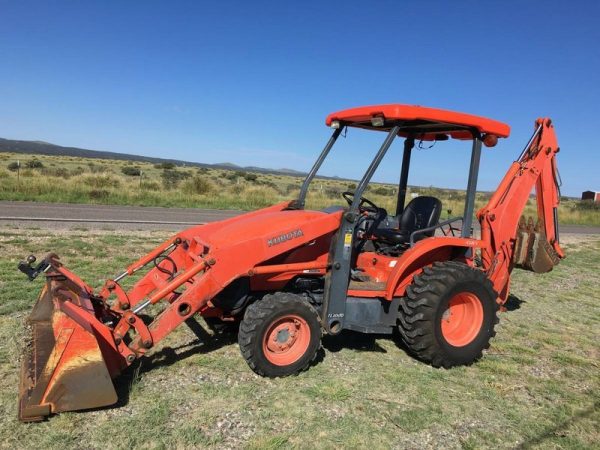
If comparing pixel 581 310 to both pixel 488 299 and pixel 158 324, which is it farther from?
pixel 158 324

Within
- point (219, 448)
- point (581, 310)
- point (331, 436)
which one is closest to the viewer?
point (219, 448)

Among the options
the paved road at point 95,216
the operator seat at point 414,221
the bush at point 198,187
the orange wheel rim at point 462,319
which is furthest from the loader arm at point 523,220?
the bush at point 198,187

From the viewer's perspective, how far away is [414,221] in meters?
5.78

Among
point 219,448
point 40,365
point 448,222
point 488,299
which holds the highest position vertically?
point 448,222

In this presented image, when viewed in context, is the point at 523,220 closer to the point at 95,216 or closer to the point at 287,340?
the point at 287,340

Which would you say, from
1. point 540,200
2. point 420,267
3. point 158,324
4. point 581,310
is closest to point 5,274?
point 158,324

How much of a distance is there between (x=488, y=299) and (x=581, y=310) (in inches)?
130

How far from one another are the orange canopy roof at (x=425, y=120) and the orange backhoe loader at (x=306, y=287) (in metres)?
0.01

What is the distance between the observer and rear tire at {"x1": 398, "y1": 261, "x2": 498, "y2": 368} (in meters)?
4.64

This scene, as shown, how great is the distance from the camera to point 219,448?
10.7ft

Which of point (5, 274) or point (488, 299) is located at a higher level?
point (488, 299)

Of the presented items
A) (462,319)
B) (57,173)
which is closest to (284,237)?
(462,319)

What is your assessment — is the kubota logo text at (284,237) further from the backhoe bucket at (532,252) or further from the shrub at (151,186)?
the shrub at (151,186)

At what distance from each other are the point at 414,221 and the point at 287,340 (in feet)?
7.47
